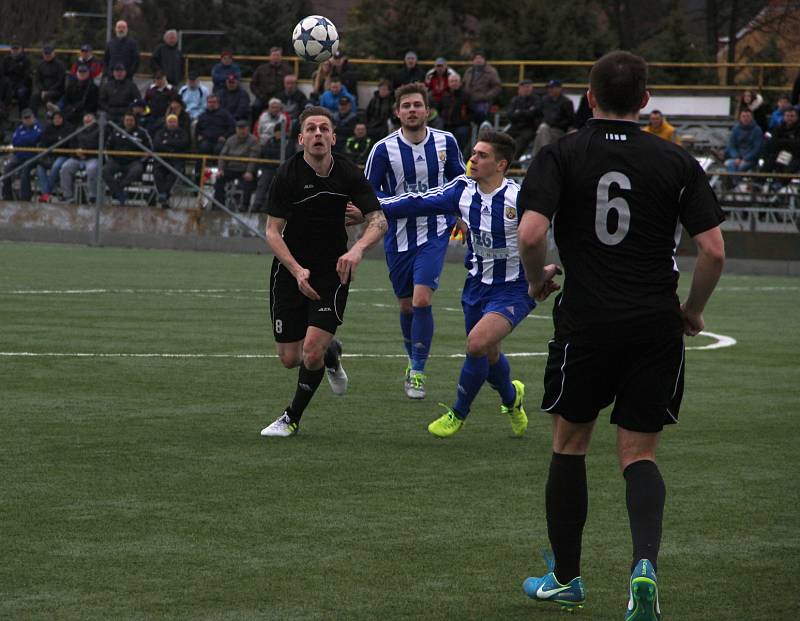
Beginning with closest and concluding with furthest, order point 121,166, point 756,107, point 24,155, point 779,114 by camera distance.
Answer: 1. point 756,107
2. point 779,114
3. point 121,166
4. point 24,155

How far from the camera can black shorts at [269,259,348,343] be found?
9.37m

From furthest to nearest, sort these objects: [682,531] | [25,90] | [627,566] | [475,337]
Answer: [25,90]
[475,337]
[682,531]
[627,566]

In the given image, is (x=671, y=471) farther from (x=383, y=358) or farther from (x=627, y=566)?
(x=383, y=358)

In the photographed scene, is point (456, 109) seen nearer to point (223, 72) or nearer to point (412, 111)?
point (223, 72)

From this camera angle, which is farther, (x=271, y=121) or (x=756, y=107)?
(x=271, y=121)

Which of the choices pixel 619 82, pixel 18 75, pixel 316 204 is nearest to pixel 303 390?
pixel 316 204

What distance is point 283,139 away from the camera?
2734 cm

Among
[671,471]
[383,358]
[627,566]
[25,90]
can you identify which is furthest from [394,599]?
[25,90]

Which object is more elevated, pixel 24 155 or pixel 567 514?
pixel 24 155

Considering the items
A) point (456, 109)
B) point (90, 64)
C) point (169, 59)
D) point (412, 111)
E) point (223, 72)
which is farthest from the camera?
point (169, 59)

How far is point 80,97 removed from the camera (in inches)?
1232

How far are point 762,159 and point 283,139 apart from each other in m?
8.11

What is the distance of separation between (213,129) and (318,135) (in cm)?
2052

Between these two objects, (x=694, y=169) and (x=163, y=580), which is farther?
(x=163, y=580)
